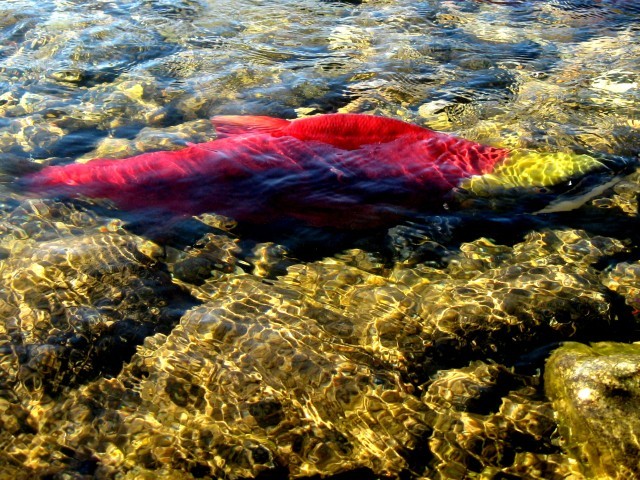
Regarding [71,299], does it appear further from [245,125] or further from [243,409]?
[245,125]

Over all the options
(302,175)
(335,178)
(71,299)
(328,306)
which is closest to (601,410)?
(328,306)

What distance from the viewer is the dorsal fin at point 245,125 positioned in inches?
180

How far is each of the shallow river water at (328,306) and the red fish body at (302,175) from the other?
0.08m

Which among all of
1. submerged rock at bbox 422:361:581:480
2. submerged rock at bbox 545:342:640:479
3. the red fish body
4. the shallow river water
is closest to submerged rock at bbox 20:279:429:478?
the shallow river water

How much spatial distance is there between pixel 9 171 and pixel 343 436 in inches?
135

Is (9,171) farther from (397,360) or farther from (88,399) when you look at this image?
(397,360)

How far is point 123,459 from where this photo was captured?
251 centimetres

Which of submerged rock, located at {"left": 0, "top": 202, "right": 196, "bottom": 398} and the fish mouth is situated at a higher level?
the fish mouth

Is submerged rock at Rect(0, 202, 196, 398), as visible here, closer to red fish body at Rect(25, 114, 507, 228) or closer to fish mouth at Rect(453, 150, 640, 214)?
red fish body at Rect(25, 114, 507, 228)

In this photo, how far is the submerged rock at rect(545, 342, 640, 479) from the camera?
2393 mm

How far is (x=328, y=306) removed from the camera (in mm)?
3352

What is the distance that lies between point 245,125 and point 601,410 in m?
3.39

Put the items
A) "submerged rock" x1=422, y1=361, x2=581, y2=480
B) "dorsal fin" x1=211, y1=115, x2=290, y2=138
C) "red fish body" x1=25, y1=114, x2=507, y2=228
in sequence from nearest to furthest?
"submerged rock" x1=422, y1=361, x2=581, y2=480 → "red fish body" x1=25, y1=114, x2=507, y2=228 → "dorsal fin" x1=211, y1=115, x2=290, y2=138

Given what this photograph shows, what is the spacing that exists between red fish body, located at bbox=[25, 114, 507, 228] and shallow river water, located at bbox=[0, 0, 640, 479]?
0.08 m
